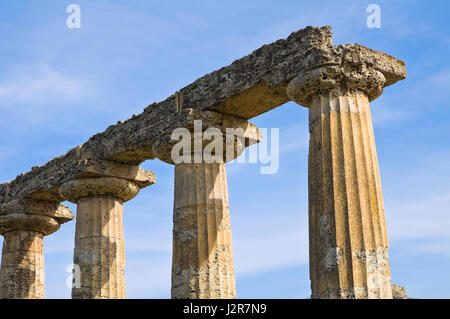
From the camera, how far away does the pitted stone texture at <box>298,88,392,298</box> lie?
654 inches

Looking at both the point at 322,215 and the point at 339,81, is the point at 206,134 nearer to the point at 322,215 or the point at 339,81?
the point at 339,81

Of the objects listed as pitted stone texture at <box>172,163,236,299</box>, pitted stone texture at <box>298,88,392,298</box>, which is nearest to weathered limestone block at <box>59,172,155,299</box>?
pitted stone texture at <box>172,163,236,299</box>

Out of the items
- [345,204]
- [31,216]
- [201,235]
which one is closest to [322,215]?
[345,204]

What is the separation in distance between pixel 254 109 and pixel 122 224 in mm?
7450

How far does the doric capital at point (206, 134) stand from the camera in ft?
71.7

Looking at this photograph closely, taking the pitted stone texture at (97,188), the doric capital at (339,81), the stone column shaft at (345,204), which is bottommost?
the stone column shaft at (345,204)

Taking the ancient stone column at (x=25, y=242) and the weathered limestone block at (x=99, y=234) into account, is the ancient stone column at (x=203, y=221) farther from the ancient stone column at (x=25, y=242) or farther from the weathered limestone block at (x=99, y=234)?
the ancient stone column at (x=25, y=242)

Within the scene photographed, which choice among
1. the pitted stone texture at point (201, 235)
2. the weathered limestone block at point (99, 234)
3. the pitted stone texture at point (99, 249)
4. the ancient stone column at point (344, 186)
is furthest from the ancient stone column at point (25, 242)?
the ancient stone column at point (344, 186)

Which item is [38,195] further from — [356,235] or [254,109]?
[356,235]

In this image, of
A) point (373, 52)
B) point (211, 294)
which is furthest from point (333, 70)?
point (211, 294)

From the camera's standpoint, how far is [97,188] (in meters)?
25.8

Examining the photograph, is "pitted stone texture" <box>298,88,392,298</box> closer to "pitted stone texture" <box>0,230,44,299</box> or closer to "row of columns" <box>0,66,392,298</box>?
"row of columns" <box>0,66,392,298</box>

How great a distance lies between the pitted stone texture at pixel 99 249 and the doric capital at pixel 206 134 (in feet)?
13.6

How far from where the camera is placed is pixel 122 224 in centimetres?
2669
